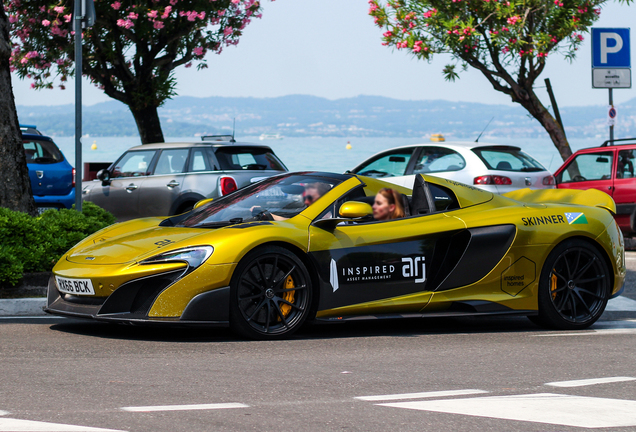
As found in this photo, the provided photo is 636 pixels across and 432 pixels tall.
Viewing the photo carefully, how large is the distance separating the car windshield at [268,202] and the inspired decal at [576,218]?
1.96 m

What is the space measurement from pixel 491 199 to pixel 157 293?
300 centimetres

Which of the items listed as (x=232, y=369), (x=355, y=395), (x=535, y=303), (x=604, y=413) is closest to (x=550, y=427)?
(x=604, y=413)

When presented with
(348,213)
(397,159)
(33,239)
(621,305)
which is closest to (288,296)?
(348,213)

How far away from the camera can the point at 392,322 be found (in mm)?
7965

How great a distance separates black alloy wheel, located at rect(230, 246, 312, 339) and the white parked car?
7.22m

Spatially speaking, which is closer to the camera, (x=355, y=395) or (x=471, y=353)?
(x=355, y=395)

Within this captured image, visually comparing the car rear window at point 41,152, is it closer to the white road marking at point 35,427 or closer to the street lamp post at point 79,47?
the street lamp post at point 79,47

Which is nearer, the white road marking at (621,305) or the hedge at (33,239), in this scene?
the hedge at (33,239)

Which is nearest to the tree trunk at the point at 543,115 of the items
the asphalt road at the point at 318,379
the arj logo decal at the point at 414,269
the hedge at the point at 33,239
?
the hedge at the point at 33,239

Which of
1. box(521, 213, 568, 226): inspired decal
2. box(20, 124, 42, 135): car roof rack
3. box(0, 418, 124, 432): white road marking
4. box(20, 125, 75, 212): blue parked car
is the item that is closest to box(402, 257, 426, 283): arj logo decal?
box(521, 213, 568, 226): inspired decal

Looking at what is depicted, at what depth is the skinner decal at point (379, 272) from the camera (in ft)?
22.2

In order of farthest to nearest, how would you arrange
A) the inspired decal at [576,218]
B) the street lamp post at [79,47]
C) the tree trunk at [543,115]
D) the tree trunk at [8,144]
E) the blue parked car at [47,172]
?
the tree trunk at [543,115] → the blue parked car at [47,172] → the tree trunk at [8,144] → the street lamp post at [79,47] → the inspired decal at [576,218]

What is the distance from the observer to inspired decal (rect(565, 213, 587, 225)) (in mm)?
7666

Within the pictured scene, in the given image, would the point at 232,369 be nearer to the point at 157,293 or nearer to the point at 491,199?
the point at 157,293
